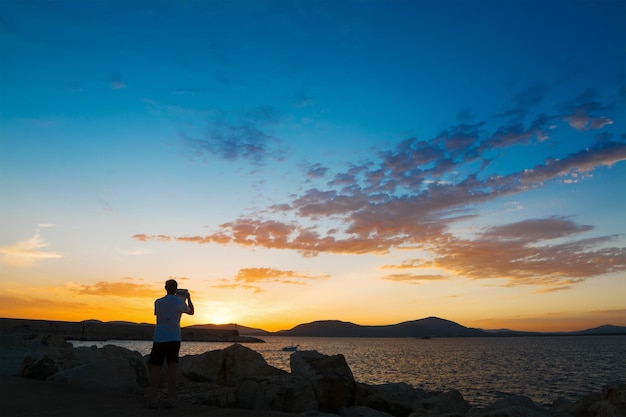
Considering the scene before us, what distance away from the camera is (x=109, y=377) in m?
9.54

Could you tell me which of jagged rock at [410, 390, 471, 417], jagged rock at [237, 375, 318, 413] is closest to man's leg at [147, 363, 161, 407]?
jagged rock at [237, 375, 318, 413]

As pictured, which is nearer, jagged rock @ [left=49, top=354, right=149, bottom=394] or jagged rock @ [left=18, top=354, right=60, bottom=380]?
jagged rock @ [left=49, top=354, right=149, bottom=394]

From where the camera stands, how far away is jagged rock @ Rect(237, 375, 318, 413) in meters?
9.30

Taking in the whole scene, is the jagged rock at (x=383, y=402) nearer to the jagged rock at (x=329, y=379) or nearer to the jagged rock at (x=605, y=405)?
the jagged rock at (x=329, y=379)

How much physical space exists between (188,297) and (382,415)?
21.8ft

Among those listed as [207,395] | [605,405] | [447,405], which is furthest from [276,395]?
[605,405]

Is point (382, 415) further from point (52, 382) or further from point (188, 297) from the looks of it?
point (52, 382)

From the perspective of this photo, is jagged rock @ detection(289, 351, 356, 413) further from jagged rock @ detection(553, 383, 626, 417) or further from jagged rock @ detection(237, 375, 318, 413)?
jagged rock @ detection(553, 383, 626, 417)

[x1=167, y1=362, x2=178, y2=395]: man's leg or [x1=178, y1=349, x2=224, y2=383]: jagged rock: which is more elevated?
[x1=167, y1=362, x2=178, y2=395]: man's leg

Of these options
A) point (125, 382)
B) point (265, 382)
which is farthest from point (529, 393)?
point (125, 382)

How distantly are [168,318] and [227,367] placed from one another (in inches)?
230

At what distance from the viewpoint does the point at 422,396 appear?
1877 centimetres

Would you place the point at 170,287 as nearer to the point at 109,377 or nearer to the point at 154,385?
the point at 154,385

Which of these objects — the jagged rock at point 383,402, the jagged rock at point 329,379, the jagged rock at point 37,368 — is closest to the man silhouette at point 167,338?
the jagged rock at point 329,379
